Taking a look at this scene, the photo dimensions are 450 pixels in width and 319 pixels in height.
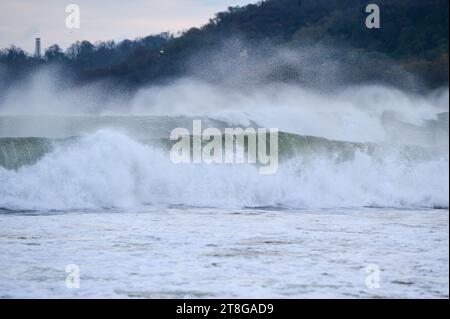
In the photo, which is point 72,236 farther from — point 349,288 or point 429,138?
point 429,138

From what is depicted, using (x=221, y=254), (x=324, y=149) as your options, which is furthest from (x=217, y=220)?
(x=324, y=149)

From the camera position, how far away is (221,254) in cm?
1155

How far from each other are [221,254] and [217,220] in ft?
12.4

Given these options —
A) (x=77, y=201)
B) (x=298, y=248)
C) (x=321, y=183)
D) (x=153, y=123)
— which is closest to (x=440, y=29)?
(x=153, y=123)

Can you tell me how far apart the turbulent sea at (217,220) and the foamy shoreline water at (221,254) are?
0.02 meters

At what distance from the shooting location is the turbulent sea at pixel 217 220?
32.4 feet

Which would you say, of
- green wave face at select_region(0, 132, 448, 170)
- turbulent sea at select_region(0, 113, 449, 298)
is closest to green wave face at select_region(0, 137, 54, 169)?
turbulent sea at select_region(0, 113, 449, 298)

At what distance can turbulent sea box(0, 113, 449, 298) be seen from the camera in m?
9.89

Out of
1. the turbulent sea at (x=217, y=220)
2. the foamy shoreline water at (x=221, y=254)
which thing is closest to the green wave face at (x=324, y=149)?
the turbulent sea at (x=217, y=220)

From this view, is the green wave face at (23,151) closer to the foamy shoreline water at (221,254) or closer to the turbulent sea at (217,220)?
the turbulent sea at (217,220)

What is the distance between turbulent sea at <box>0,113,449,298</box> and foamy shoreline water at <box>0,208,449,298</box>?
0.08 ft

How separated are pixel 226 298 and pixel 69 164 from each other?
10.2 metres

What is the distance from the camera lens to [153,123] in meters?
26.9

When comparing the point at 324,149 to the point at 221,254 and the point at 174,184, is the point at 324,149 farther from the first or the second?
the point at 221,254
